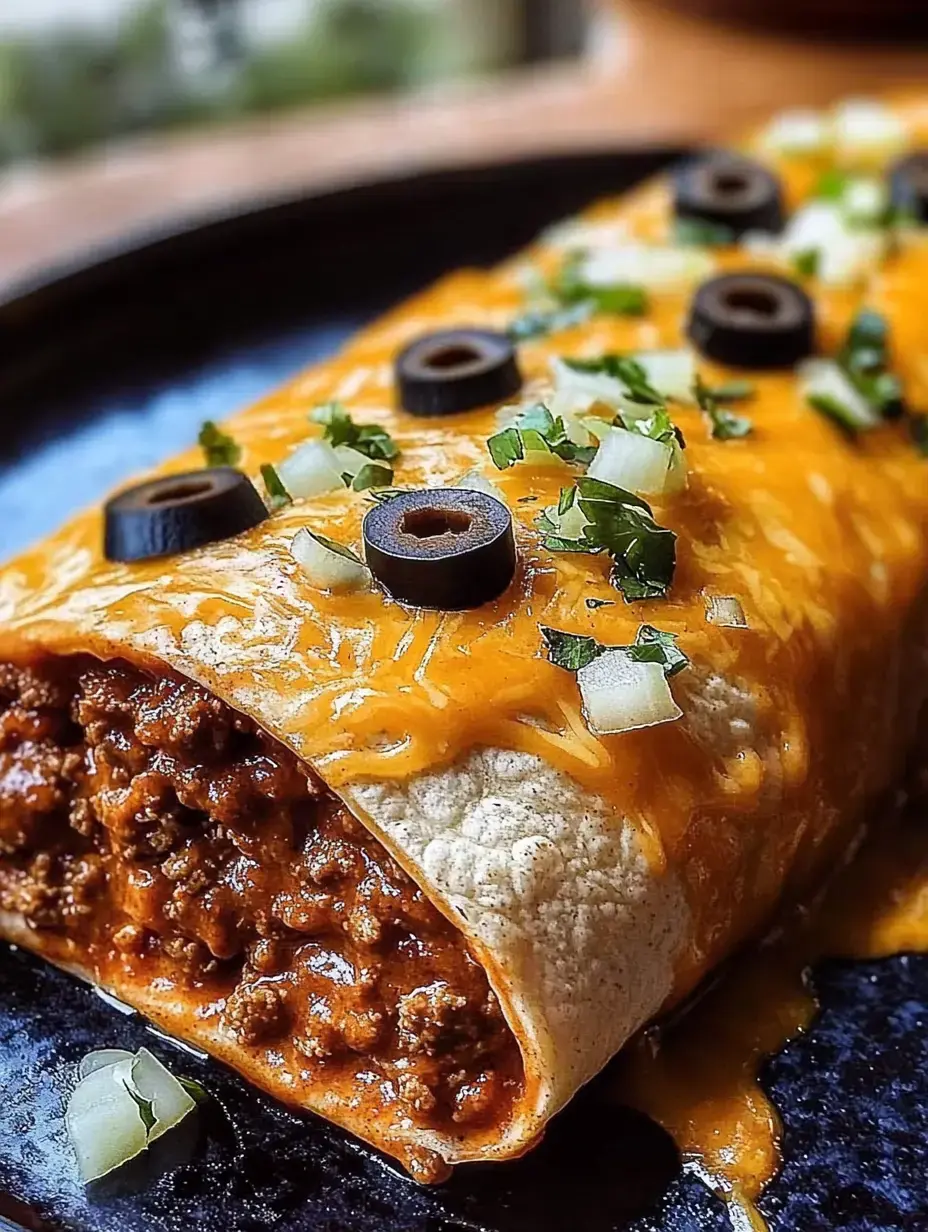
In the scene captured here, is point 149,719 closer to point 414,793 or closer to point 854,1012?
point 414,793

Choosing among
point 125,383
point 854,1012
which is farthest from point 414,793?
point 125,383

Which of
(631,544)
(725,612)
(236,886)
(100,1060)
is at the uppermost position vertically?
(631,544)

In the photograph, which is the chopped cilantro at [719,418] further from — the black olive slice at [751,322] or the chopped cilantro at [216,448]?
the chopped cilantro at [216,448]

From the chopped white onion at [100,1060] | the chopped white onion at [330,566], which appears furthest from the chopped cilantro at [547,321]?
the chopped white onion at [100,1060]

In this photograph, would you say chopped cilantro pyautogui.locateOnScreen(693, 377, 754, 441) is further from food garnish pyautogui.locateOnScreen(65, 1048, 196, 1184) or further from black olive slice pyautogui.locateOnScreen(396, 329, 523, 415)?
food garnish pyautogui.locateOnScreen(65, 1048, 196, 1184)

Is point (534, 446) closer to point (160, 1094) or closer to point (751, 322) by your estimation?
point (751, 322)

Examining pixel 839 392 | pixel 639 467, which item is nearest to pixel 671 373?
pixel 839 392

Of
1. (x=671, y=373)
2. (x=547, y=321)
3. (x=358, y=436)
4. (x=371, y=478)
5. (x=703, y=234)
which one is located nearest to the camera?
(x=371, y=478)

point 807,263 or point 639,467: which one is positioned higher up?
point 639,467
